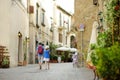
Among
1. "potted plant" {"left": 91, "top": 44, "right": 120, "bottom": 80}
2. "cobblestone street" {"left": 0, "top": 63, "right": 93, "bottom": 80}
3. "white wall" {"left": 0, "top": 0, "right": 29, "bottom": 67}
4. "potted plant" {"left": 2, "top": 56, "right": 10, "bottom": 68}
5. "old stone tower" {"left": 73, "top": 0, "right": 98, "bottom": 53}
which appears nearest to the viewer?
"potted plant" {"left": 91, "top": 44, "right": 120, "bottom": 80}

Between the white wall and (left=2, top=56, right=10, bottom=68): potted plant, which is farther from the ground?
the white wall

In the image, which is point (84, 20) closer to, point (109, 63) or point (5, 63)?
point (5, 63)

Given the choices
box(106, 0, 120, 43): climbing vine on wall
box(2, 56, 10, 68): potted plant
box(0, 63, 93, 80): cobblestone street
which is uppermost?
box(106, 0, 120, 43): climbing vine on wall

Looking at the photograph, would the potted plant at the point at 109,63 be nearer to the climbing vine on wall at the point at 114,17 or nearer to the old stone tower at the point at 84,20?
the climbing vine on wall at the point at 114,17

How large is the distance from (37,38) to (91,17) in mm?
19058

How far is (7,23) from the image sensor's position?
96.6ft

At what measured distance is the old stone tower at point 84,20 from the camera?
1118 inches

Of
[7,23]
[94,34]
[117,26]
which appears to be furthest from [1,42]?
[117,26]

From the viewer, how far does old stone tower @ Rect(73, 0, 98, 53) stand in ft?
93.2

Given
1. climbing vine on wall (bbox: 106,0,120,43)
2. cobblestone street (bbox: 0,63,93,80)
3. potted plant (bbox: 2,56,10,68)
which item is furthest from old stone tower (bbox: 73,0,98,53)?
climbing vine on wall (bbox: 106,0,120,43)

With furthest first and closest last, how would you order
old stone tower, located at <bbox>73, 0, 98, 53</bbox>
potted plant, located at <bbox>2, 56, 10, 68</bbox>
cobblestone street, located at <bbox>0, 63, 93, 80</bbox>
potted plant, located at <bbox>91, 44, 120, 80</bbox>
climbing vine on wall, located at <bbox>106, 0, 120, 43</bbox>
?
old stone tower, located at <bbox>73, 0, 98, 53</bbox> → potted plant, located at <bbox>2, 56, 10, 68</bbox> → cobblestone street, located at <bbox>0, 63, 93, 80</bbox> → climbing vine on wall, located at <bbox>106, 0, 120, 43</bbox> → potted plant, located at <bbox>91, 44, 120, 80</bbox>

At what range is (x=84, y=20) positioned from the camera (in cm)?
2870

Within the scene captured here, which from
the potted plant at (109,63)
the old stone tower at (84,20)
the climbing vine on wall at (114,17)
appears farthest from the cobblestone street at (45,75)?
the old stone tower at (84,20)

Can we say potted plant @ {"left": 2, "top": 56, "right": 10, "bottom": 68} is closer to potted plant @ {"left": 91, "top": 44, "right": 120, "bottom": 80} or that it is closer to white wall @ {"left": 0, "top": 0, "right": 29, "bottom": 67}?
white wall @ {"left": 0, "top": 0, "right": 29, "bottom": 67}
